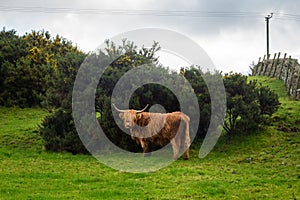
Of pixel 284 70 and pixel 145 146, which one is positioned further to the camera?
pixel 284 70

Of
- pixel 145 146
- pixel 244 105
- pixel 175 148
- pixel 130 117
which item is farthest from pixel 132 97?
pixel 244 105

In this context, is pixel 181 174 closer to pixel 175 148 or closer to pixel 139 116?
pixel 175 148

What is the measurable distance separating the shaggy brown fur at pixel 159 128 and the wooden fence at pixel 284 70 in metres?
11.6

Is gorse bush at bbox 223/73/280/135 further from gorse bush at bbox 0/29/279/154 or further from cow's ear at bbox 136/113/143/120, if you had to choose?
cow's ear at bbox 136/113/143/120

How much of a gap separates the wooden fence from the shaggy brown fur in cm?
1163

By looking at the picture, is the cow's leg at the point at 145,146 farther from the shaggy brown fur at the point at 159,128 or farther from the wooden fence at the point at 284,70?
the wooden fence at the point at 284,70

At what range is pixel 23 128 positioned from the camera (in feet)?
74.0

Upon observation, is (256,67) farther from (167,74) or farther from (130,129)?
(130,129)

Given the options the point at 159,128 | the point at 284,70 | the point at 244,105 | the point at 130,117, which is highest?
the point at 284,70

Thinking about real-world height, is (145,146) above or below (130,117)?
below

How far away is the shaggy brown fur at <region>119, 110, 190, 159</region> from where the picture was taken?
1619 cm

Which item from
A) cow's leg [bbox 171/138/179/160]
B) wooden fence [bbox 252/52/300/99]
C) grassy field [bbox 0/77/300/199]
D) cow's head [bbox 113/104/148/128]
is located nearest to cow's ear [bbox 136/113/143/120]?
cow's head [bbox 113/104/148/128]

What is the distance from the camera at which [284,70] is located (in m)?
33.3

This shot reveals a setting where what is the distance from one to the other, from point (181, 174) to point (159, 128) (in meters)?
3.51
